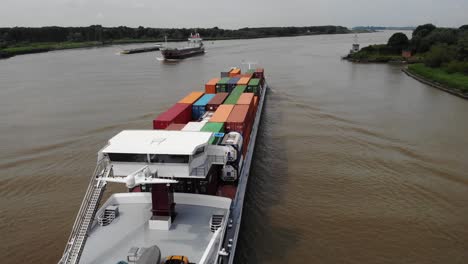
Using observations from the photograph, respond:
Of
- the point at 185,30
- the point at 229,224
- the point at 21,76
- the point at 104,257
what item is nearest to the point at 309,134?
the point at 229,224

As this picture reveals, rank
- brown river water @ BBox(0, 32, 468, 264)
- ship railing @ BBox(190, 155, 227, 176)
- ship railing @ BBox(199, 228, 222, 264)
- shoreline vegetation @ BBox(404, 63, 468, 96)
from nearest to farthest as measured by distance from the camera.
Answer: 1. ship railing @ BBox(199, 228, 222, 264)
2. ship railing @ BBox(190, 155, 227, 176)
3. brown river water @ BBox(0, 32, 468, 264)
4. shoreline vegetation @ BBox(404, 63, 468, 96)

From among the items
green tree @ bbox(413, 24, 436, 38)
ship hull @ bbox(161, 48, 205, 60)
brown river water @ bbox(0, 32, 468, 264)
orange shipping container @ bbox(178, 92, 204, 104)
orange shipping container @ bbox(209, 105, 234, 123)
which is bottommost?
brown river water @ bbox(0, 32, 468, 264)

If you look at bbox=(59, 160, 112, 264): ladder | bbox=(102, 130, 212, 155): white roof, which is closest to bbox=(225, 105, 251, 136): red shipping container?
bbox=(102, 130, 212, 155): white roof

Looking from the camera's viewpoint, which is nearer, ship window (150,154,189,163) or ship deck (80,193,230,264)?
ship deck (80,193,230,264)

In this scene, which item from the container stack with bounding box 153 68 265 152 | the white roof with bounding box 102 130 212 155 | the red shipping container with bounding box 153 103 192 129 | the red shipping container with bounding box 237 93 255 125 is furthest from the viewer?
the red shipping container with bounding box 237 93 255 125

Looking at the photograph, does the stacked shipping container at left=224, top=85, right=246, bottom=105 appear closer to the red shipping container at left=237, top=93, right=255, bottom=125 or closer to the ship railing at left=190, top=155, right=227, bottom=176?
the red shipping container at left=237, top=93, right=255, bottom=125

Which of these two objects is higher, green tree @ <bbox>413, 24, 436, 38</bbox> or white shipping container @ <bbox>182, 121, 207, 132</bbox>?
green tree @ <bbox>413, 24, 436, 38</bbox>
